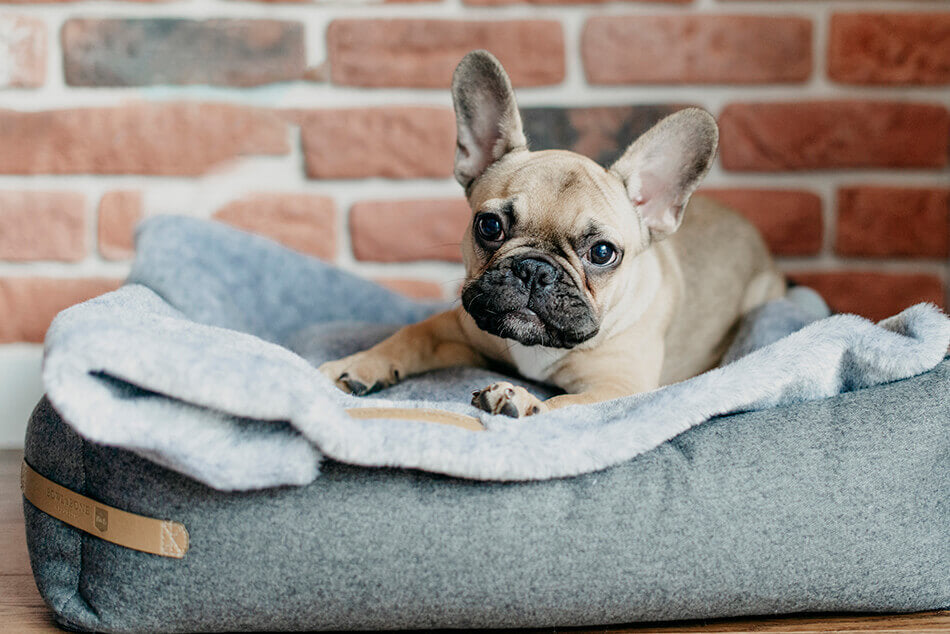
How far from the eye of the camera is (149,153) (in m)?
2.19

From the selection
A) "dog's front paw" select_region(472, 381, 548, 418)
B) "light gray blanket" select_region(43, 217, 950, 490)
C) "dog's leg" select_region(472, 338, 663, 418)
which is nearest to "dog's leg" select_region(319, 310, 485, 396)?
"light gray blanket" select_region(43, 217, 950, 490)

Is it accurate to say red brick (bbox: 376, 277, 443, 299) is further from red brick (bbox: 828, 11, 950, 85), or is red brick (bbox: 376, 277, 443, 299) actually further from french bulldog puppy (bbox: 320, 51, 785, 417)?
red brick (bbox: 828, 11, 950, 85)

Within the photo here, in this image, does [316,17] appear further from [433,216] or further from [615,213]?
[615,213]

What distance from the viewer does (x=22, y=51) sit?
210 centimetres

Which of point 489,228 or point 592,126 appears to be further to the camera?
point 592,126

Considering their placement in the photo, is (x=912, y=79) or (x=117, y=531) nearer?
(x=117, y=531)

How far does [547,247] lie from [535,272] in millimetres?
107

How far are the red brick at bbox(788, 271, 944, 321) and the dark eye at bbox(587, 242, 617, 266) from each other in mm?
954

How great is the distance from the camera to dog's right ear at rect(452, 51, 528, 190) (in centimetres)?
160

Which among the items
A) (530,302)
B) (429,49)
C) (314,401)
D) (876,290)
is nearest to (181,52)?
(429,49)

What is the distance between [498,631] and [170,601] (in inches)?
16.7

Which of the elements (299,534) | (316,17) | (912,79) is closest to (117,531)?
(299,534)

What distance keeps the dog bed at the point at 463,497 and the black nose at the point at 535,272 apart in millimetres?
326

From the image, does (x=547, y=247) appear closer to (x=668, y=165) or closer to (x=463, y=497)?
(x=668, y=165)
